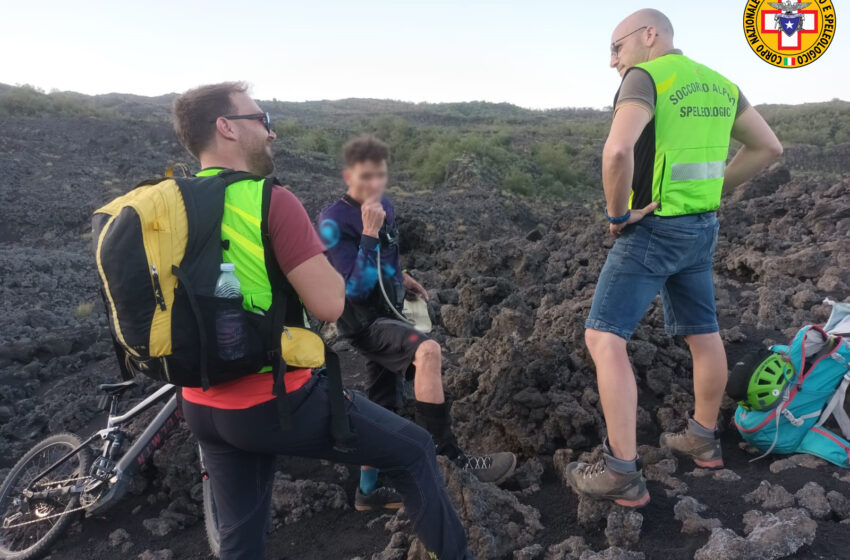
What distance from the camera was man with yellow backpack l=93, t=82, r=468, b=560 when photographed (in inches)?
65.4

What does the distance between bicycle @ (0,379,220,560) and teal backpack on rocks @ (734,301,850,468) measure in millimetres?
2744

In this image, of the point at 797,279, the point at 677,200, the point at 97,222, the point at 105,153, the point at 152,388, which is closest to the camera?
the point at 97,222

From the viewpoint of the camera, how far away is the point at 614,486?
2566mm

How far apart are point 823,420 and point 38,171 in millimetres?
18658

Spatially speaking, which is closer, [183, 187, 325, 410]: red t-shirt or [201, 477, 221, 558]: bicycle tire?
[183, 187, 325, 410]: red t-shirt

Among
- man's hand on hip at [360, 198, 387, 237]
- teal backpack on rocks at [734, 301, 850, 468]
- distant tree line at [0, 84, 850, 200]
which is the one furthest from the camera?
distant tree line at [0, 84, 850, 200]

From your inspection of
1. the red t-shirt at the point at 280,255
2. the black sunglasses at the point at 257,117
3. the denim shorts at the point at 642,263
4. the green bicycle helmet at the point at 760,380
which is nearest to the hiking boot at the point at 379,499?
the denim shorts at the point at 642,263

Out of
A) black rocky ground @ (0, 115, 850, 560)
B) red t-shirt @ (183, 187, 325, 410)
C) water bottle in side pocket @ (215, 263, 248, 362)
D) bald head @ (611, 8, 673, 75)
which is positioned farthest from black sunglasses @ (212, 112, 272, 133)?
black rocky ground @ (0, 115, 850, 560)

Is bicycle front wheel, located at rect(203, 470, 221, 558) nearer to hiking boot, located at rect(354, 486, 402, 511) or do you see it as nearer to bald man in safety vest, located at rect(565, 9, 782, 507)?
hiking boot, located at rect(354, 486, 402, 511)

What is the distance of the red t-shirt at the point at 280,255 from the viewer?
1.72m

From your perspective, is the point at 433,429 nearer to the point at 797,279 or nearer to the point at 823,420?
the point at 823,420

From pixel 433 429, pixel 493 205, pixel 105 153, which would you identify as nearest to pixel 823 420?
pixel 433 429

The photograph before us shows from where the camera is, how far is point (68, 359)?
6172mm

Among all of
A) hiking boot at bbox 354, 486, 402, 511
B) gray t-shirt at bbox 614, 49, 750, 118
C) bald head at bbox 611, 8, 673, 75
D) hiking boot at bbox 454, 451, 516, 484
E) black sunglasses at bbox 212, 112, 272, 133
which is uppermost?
bald head at bbox 611, 8, 673, 75
